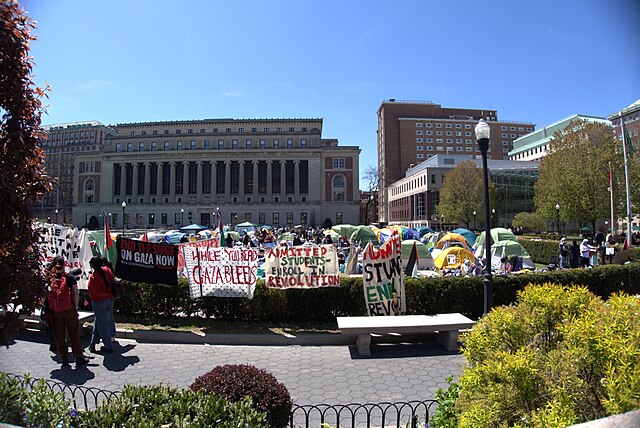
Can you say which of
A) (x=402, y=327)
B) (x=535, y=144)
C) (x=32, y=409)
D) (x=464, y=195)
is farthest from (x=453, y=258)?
(x=535, y=144)

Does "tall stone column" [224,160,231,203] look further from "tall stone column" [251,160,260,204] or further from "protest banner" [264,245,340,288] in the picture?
"protest banner" [264,245,340,288]

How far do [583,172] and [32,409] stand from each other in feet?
135

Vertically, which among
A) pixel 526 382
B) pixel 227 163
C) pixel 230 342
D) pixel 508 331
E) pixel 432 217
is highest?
pixel 227 163

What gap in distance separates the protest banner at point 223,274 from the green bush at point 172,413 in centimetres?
584

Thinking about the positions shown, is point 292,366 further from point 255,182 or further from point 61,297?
point 255,182

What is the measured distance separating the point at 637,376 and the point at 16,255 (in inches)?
196

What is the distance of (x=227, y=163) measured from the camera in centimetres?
9594

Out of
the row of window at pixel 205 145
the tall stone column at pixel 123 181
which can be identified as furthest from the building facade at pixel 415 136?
the tall stone column at pixel 123 181

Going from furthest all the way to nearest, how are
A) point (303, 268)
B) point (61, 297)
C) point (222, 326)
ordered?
point (303, 268) → point (222, 326) → point (61, 297)

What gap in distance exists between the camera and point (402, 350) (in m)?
7.71

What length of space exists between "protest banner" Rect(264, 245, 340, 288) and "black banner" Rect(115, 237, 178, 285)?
8.78 feet

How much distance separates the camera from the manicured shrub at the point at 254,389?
3521 mm

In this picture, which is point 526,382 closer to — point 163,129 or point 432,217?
point 432,217

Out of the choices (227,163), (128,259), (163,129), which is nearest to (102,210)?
(163,129)
